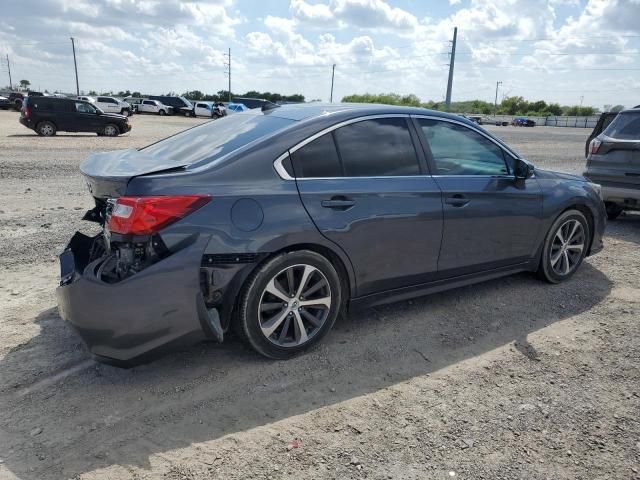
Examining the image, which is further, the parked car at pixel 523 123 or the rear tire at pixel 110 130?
the parked car at pixel 523 123

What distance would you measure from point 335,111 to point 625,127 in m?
5.60

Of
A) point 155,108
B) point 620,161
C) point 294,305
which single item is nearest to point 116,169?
point 294,305

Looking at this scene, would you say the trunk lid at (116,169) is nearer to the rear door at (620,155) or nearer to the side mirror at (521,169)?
the side mirror at (521,169)

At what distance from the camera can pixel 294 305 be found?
11.3 ft

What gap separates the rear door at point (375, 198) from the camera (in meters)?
3.48

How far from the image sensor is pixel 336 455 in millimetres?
2635

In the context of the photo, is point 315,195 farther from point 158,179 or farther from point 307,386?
point 307,386

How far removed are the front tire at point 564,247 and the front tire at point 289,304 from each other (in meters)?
2.42

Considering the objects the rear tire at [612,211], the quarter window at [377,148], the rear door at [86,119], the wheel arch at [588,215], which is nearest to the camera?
the quarter window at [377,148]

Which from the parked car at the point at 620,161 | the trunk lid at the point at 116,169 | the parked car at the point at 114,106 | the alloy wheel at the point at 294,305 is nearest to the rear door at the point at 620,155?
the parked car at the point at 620,161

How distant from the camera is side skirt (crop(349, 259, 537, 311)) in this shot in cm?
381

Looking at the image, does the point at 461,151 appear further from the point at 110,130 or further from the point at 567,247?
the point at 110,130

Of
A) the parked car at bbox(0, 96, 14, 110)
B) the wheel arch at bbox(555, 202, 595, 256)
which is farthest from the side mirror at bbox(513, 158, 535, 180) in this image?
the parked car at bbox(0, 96, 14, 110)

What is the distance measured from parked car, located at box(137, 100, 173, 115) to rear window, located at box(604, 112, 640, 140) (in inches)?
1981
